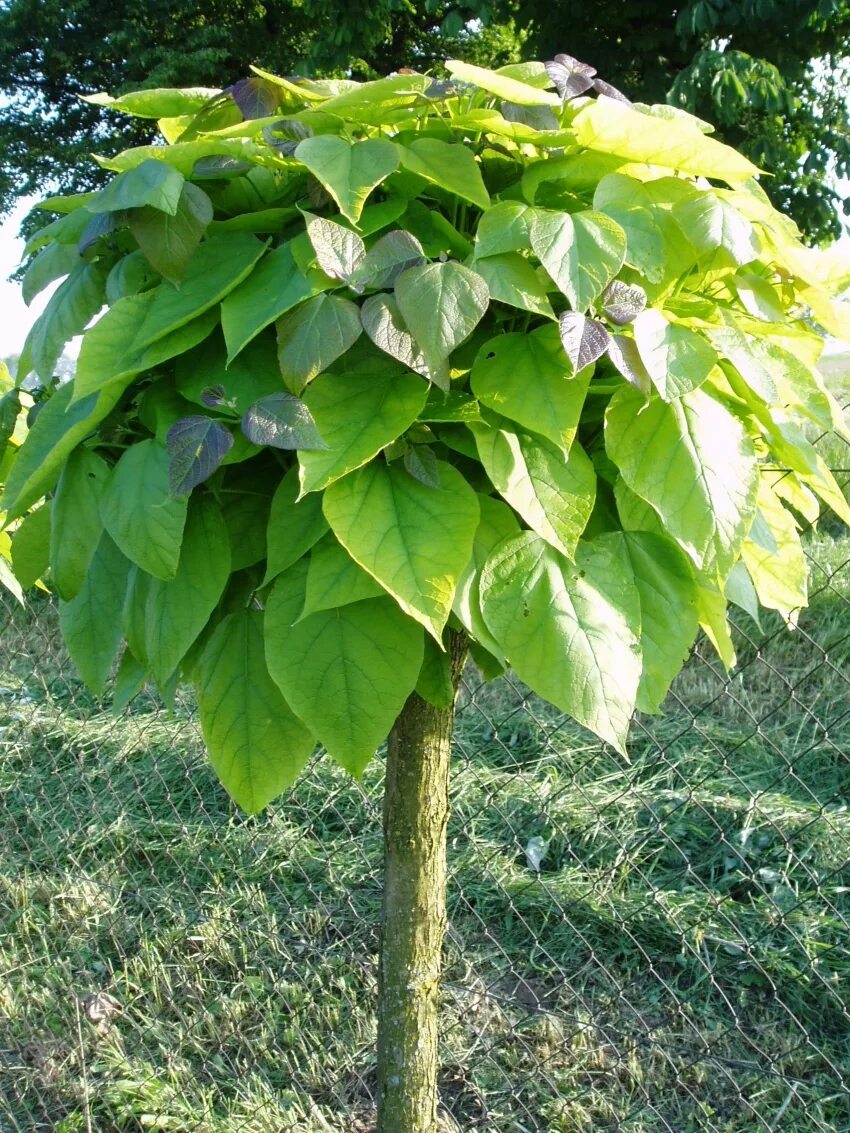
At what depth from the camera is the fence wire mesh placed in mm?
2316

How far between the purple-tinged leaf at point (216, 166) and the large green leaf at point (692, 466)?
1.44 ft

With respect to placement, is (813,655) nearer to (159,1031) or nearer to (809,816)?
(809,816)

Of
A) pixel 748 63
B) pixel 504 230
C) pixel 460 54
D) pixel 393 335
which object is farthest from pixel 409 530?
pixel 460 54

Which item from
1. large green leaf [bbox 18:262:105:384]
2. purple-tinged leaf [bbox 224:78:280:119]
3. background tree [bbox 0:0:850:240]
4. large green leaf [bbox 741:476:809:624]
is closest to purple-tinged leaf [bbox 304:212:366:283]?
purple-tinged leaf [bbox 224:78:280:119]

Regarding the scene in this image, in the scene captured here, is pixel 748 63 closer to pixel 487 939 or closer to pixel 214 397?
pixel 487 939

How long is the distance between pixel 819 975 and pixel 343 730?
1.99 meters

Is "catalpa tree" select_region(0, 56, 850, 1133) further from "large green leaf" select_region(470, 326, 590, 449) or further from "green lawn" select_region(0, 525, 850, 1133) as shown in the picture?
"green lawn" select_region(0, 525, 850, 1133)

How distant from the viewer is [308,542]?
951mm

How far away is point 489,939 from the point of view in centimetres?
300

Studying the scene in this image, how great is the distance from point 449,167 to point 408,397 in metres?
0.21

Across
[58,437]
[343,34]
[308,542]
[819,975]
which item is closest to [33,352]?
[58,437]

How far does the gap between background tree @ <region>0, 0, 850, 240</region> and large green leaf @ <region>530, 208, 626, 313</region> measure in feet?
22.4

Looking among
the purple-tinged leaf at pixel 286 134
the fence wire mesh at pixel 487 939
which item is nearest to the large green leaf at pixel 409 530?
the purple-tinged leaf at pixel 286 134

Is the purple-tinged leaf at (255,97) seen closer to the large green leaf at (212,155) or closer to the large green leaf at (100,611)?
the large green leaf at (212,155)
